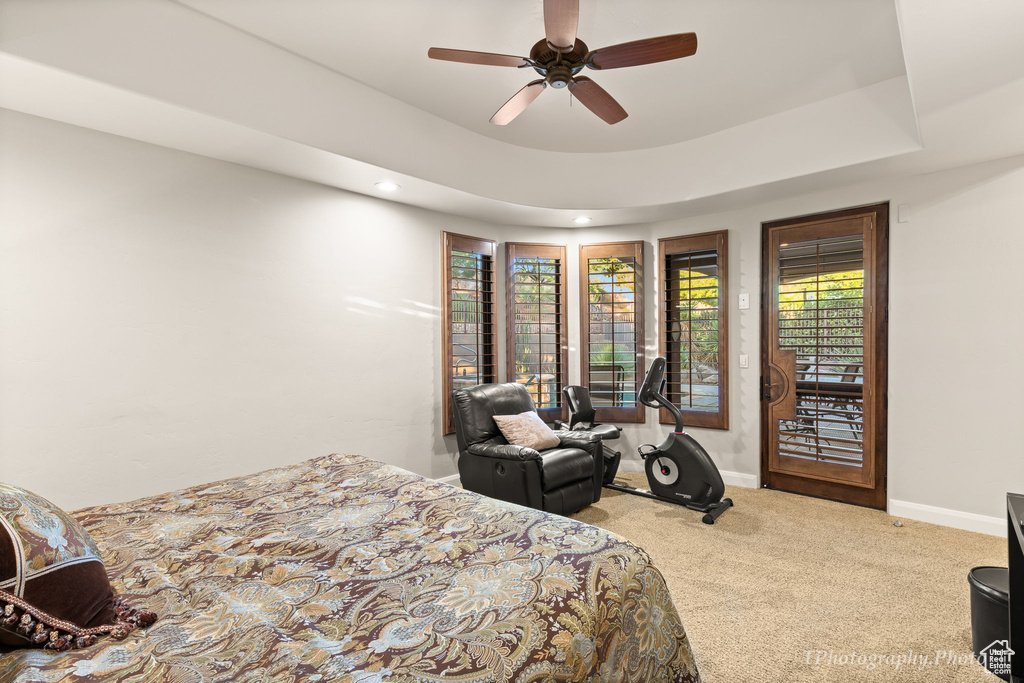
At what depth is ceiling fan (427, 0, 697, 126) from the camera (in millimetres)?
2039

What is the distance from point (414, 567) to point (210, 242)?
8.63 ft

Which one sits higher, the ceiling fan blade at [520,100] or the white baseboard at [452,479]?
the ceiling fan blade at [520,100]

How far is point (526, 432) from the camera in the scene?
145 inches

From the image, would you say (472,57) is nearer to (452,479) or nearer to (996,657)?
(996,657)

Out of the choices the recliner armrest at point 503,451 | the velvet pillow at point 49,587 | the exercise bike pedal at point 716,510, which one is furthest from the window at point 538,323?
the velvet pillow at point 49,587

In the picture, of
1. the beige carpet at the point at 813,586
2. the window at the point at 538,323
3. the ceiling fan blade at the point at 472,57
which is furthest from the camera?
the window at the point at 538,323

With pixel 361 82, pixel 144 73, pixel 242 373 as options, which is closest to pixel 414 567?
pixel 242 373

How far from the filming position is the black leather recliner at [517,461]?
3.30 m

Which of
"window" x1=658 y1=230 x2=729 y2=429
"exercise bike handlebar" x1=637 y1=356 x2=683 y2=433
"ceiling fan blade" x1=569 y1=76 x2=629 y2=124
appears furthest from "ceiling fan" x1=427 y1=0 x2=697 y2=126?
"window" x1=658 y1=230 x2=729 y2=429

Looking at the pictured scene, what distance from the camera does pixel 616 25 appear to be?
266 centimetres

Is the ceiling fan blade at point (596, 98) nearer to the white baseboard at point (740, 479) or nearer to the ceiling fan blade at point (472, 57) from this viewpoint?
the ceiling fan blade at point (472, 57)

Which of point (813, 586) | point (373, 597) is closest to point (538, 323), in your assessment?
point (813, 586)

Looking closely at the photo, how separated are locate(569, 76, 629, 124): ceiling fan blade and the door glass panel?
7.63 ft

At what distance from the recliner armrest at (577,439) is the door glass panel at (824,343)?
68.1 inches
